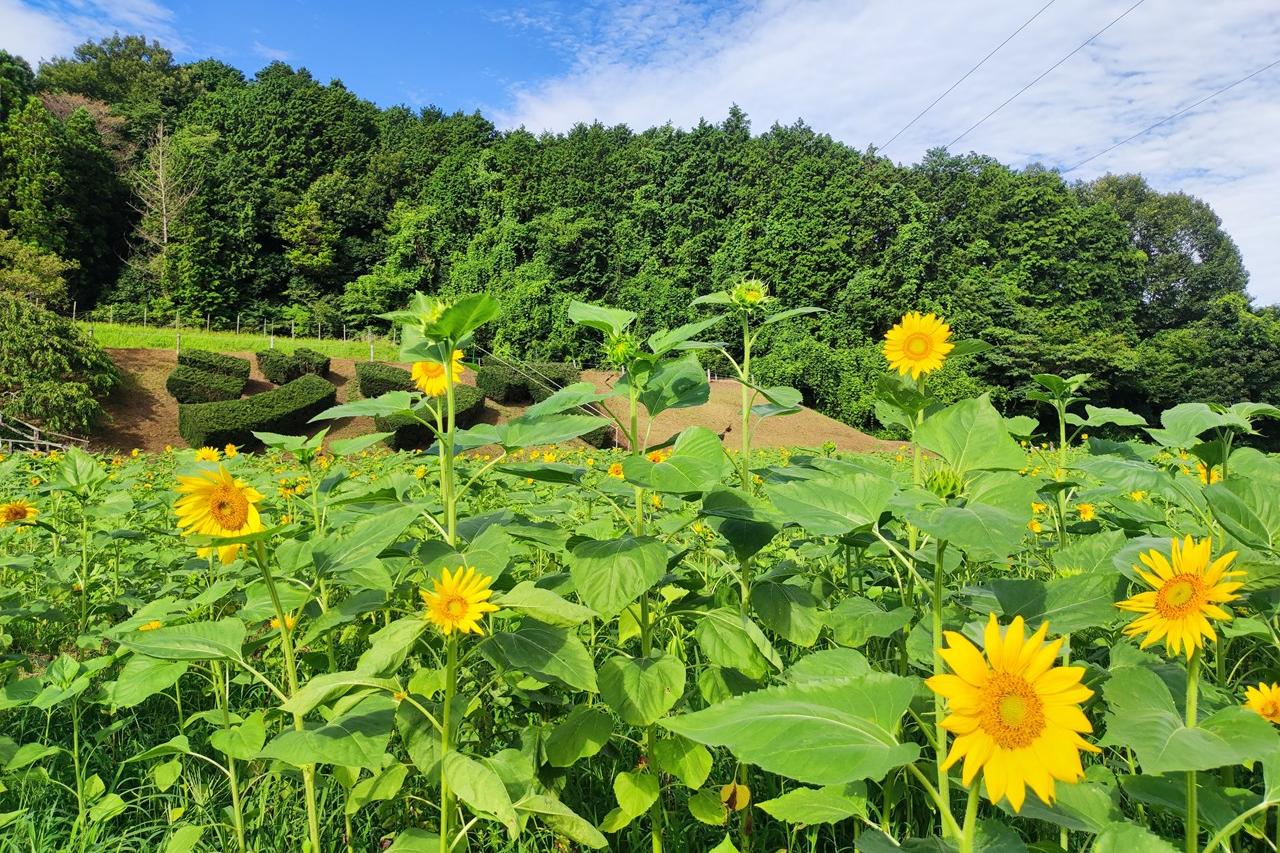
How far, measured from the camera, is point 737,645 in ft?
3.77

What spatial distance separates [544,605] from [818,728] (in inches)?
17.2

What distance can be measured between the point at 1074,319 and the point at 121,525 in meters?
31.5

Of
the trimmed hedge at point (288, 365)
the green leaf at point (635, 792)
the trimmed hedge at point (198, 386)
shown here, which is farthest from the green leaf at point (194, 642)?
the trimmed hedge at point (288, 365)

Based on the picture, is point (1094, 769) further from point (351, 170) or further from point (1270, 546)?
point (351, 170)

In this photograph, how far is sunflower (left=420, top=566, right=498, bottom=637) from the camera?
3.22ft

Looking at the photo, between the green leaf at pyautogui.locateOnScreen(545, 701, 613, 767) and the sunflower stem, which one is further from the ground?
the sunflower stem

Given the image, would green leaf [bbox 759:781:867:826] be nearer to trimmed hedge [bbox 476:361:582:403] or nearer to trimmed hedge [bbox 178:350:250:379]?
trimmed hedge [bbox 476:361:582:403]

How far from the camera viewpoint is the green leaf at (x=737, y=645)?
1.13 m

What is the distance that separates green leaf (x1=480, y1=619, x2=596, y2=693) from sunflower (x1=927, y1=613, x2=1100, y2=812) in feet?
1.73

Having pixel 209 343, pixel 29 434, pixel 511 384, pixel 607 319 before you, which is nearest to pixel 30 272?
pixel 209 343

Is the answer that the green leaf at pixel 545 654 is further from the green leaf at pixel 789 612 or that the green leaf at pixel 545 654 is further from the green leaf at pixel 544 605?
the green leaf at pixel 789 612

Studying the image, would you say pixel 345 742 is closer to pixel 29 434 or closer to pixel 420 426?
pixel 420 426

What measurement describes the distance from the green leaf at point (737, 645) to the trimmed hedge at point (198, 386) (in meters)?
14.6

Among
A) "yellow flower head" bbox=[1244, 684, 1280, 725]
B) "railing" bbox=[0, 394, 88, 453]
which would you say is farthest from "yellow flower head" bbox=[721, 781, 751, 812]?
"railing" bbox=[0, 394, 88, 453]
